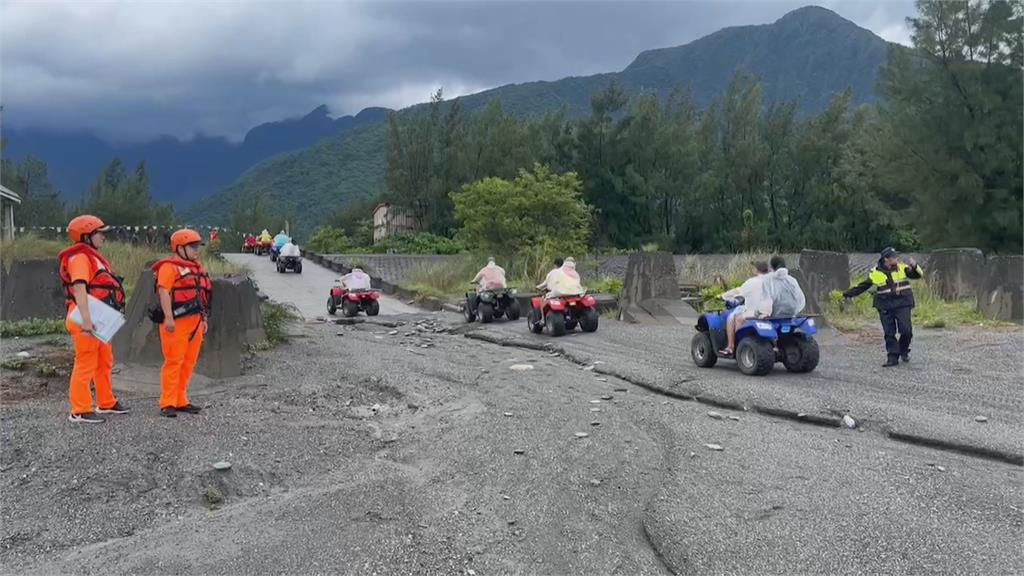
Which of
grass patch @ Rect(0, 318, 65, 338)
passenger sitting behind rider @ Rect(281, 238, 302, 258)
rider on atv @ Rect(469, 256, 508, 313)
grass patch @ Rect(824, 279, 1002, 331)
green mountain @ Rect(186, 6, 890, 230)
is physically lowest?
grass patch @ Rect(824, 279, 1002, 331)

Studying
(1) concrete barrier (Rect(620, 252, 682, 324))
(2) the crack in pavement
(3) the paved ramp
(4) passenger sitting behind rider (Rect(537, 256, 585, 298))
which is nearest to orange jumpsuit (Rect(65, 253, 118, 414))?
(2) the crack in pavement

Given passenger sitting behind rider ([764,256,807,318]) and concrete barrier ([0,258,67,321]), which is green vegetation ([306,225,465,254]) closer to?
concrete barrier ([0,258,67,321])

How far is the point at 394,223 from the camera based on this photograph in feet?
184

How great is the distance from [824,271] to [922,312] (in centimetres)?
182

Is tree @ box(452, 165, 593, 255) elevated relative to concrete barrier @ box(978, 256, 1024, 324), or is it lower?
elevated

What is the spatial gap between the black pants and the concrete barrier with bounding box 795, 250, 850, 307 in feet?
16.6

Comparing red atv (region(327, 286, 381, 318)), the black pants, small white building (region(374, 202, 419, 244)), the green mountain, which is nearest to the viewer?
the black pants

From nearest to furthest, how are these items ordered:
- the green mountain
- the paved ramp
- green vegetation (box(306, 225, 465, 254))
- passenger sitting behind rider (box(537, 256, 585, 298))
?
1. passenger sitting behind rider (box(537, 256, 585, 298))
2. the paved ramp
3. green vegetation (box(306, 225, 465, 254))
4. the green mountain

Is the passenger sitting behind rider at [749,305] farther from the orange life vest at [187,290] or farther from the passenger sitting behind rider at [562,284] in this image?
the orange life vest at [187,290]

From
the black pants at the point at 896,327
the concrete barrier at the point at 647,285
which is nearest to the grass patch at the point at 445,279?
the concrete barrier at the point at 647,285

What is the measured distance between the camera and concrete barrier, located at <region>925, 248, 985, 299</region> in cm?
1673

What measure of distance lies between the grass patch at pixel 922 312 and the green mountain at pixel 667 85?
6800 cm

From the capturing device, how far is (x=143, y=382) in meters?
8.65

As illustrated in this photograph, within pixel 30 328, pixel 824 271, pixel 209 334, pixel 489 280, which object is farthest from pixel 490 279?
pixel 209 334
